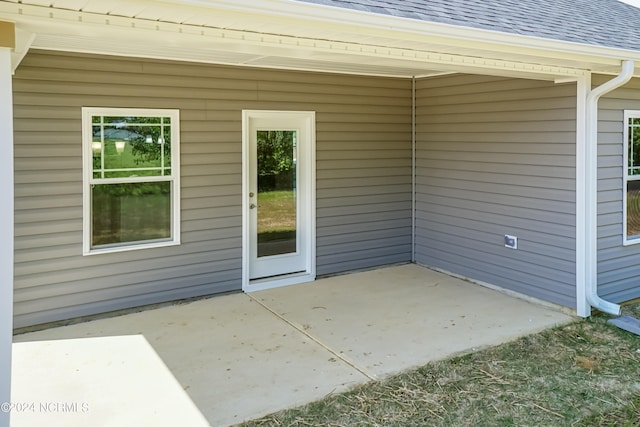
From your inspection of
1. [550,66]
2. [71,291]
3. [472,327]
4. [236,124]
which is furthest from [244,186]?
[550,66]

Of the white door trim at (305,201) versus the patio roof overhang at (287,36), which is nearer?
the patio roof overhang at (287,36)

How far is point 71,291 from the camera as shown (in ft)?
16.3

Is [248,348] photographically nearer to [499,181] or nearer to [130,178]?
[130,178]

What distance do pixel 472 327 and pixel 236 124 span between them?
10.2 feet

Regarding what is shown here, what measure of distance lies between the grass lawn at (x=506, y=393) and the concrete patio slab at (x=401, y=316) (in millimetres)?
252

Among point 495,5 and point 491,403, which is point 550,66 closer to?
point 495,5

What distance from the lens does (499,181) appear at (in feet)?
19.1

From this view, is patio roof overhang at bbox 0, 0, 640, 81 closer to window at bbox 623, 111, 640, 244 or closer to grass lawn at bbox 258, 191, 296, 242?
window at bbox 623, 111, 640, 244

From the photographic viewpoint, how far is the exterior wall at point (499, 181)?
518 centimetres

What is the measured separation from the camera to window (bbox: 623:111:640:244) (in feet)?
17.7

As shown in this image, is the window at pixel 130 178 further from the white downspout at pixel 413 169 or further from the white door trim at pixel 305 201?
the white downspout at pixel 413 169

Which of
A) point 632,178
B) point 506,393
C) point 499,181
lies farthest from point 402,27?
point 632,178

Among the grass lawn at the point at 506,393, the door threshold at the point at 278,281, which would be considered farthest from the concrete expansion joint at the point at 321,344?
the door threshold at the point at 278,281

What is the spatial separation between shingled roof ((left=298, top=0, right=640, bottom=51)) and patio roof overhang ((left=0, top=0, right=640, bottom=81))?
92mm
